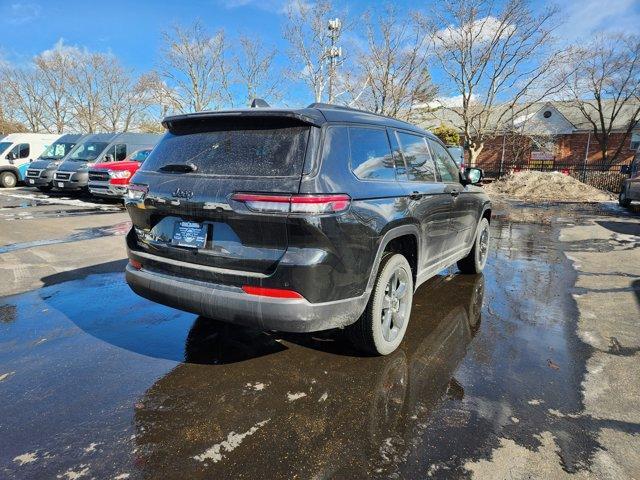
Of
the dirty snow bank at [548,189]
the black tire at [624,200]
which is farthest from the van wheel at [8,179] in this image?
the black tire at [624,200]

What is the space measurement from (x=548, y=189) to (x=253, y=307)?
23022mm

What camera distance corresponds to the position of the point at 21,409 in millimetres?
2674

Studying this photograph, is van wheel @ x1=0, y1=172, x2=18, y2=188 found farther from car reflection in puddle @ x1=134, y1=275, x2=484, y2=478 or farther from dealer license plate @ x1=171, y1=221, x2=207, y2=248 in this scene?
dealer license plate @ x1=171, y1=221, x2=207, y2=248

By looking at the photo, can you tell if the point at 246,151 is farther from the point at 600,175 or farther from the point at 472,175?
the point at 600,175

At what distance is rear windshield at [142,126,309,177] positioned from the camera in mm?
2742

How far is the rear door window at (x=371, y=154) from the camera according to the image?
3.09 meters

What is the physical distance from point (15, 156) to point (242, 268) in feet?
74.8

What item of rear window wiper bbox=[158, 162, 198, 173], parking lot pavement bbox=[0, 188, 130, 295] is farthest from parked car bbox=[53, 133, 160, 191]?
rear window wiper bbox=[158, 162, 198, 173]

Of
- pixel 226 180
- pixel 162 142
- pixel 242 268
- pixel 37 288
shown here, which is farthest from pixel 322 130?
pixel 37 288

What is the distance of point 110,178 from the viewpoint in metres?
14.2

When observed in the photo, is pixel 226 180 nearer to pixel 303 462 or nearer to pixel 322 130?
pixel 322 130

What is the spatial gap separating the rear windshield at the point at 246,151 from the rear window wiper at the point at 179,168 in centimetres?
3

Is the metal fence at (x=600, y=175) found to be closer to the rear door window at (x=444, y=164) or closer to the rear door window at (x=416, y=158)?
the rear door window at (x=444, y=164)

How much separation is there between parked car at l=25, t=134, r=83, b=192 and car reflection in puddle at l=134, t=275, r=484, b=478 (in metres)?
16.6
